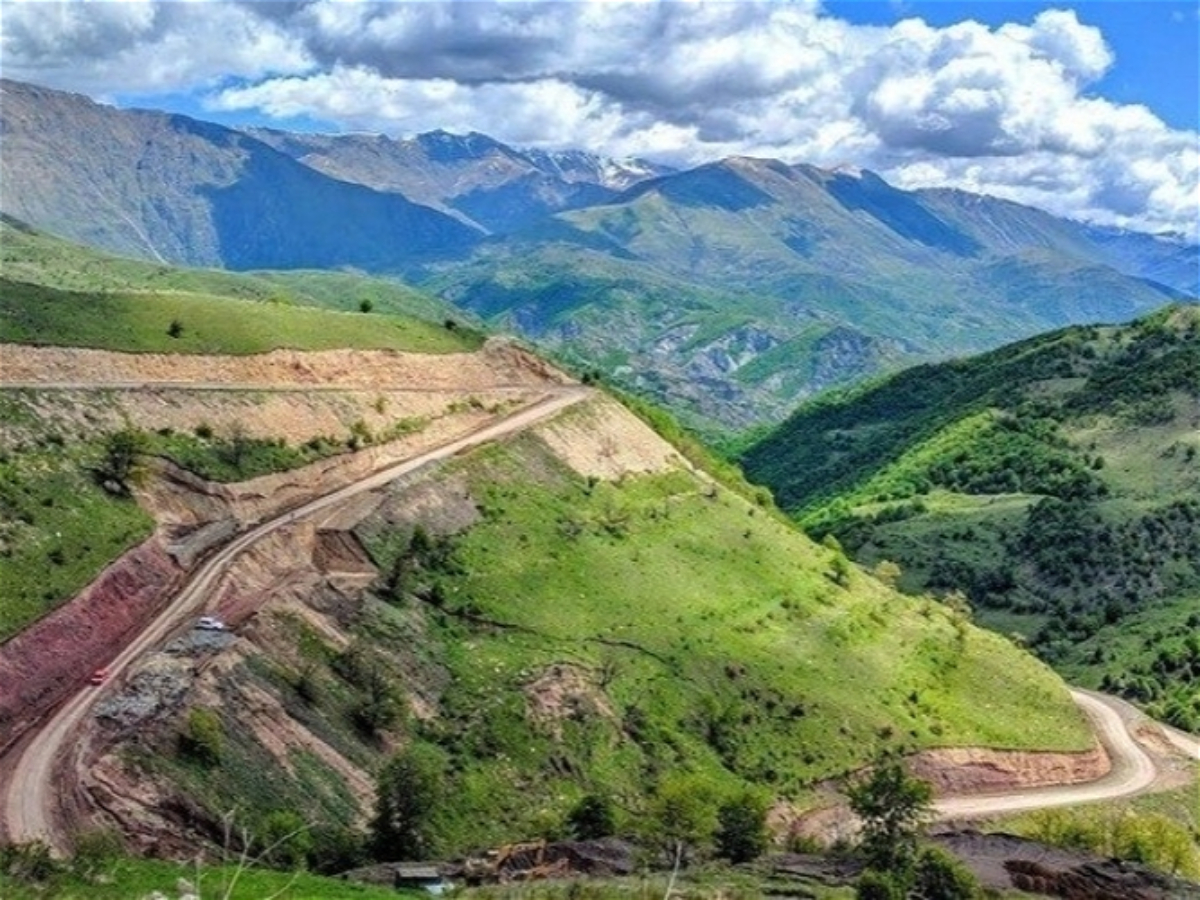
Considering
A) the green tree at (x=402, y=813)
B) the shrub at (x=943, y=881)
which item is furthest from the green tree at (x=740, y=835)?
the green tree at (x=402, y=813)

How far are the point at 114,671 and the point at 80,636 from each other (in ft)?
11.4

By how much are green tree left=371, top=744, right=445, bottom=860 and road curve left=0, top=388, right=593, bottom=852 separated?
654 inches

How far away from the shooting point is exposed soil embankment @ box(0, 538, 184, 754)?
66812mm

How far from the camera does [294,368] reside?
120625 mm

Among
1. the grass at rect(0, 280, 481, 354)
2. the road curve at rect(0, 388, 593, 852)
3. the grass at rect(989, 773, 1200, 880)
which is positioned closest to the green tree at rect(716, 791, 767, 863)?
the grass at rect(989, 773, 1200, 880)

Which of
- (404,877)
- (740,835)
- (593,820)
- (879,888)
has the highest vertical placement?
(879,888)

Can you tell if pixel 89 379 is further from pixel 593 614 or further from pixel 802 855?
pixel 802 855

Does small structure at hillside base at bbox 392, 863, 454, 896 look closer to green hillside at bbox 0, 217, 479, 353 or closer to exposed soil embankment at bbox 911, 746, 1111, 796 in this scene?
exposed soil embankment at bbox 911, 746, 1111, 796

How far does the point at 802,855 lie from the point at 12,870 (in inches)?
1884

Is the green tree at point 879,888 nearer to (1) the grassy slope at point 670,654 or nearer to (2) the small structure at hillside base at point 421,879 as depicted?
(2) the small structure at hillside base at point 421,879

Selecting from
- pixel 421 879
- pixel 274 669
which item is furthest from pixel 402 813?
pixel 274 669

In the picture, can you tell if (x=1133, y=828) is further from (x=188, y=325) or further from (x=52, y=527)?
(x=188, y=325)

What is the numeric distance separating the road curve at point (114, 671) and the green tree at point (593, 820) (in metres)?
27.8

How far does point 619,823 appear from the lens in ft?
264
